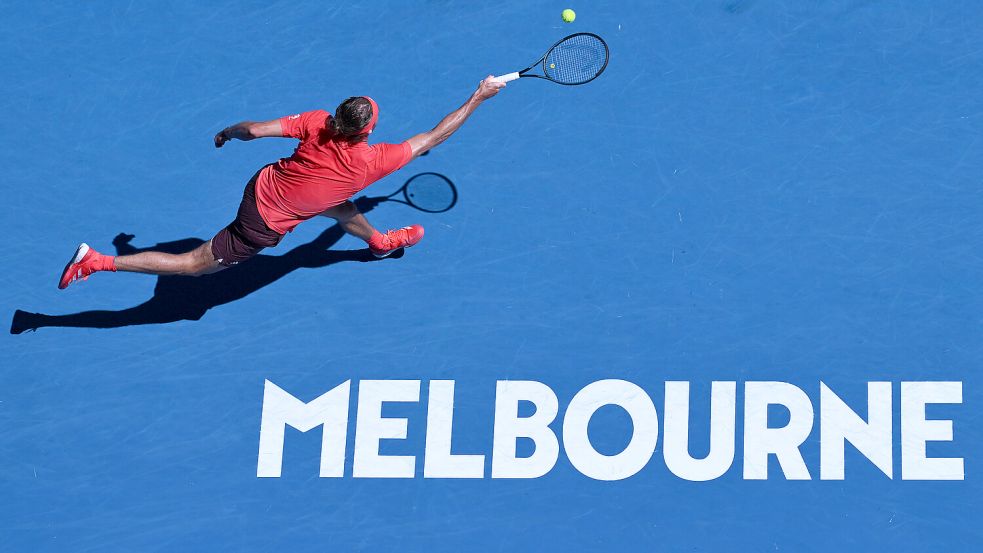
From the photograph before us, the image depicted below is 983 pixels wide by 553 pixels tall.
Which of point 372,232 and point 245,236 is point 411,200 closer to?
point 372,232

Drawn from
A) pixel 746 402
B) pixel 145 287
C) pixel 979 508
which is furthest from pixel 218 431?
pixel 979 508

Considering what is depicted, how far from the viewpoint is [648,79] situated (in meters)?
8.40

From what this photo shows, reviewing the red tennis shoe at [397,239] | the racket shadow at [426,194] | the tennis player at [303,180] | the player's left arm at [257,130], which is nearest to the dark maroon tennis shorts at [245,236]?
the tennis player at [303,180]

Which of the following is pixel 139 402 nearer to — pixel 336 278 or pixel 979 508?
pixel 336 278

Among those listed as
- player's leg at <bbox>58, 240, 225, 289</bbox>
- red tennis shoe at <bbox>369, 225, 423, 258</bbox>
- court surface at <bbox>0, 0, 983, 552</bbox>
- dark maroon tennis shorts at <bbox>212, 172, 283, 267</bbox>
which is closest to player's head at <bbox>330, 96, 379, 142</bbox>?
dark maroon tennis shorts at <bbox>212, 172, 283, 267</bbox>

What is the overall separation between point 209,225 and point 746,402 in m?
4.01

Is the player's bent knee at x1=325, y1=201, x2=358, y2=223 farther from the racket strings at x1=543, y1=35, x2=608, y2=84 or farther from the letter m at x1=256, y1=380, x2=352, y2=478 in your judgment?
the racket strings at x1=543, y1=35, x2=608, y2=84

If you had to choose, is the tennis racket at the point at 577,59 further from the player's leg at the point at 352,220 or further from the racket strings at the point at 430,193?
the player's leg at the point at 352,220

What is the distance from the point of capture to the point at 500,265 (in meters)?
8.11

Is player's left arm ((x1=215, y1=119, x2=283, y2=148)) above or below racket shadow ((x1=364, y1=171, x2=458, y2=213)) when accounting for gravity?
above

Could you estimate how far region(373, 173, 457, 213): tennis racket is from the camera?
27.1 feet

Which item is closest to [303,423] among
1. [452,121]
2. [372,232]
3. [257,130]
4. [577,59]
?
[372,232]

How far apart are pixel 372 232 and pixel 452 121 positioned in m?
1.15

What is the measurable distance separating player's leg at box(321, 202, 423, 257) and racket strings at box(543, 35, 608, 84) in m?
1.48
